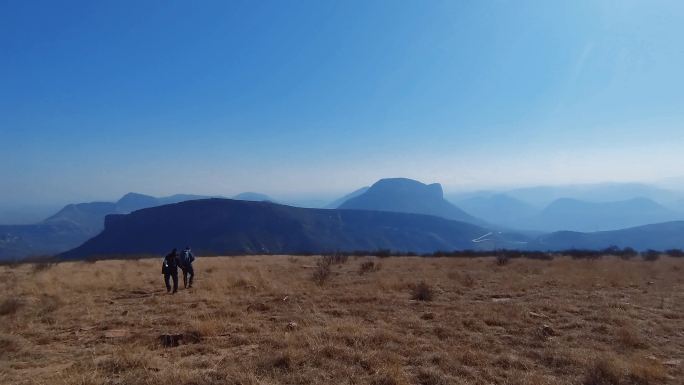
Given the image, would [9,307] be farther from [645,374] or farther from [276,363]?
[645,374]

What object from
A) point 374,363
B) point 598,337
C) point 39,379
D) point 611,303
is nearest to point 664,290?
point 611,303

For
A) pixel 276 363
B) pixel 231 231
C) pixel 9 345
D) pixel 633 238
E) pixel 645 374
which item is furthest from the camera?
pixel 633 238

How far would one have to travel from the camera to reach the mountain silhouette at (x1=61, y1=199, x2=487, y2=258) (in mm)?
116812

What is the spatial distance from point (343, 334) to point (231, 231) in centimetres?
11956

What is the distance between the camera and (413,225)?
190 meters

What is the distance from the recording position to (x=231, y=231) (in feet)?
407

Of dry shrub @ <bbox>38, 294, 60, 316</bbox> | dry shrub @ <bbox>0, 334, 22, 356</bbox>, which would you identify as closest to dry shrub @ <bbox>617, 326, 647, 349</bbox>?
dry shrub @ <bbox>0, 334, 22, 356</bbox>

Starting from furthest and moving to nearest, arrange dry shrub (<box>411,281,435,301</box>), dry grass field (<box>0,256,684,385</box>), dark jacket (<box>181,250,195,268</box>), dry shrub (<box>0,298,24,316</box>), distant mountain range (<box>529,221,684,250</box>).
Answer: distant mountain range (<box>529,221,684,250</box>) → dark jacket (<box>181,250,195,268</box>) → dry shrub (<box>411,281,435,301</box>) → dry shrub (<box>0,298,24,316</box>) → dry grass field (<box>0,256,684,385</box>)

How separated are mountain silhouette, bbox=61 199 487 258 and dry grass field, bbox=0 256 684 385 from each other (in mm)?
89051

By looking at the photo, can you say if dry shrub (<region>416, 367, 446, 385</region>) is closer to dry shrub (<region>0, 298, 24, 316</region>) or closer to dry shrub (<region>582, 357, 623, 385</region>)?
dry shrub (<region>582, 357, 623, 385</region>)

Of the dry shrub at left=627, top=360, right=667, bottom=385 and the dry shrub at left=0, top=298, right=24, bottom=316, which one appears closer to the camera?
the dry shrub at left=627, top=360, right=667, bottom=385

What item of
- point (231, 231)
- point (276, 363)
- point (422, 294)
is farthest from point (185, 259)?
point (231, 231)

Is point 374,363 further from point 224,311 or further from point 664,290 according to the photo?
point 664,290

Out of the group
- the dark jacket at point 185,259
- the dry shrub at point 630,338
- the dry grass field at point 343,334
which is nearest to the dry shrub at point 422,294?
the dry grass field at point 343,334
